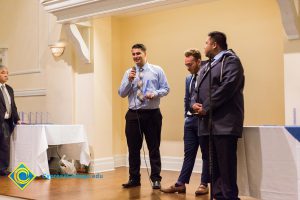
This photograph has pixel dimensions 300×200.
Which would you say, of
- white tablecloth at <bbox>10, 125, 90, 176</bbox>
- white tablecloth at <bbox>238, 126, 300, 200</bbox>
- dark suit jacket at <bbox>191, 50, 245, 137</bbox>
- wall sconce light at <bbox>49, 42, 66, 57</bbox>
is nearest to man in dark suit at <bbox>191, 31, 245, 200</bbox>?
dark suit jacket at <bbox>191, 50, 245, 137</bbox>

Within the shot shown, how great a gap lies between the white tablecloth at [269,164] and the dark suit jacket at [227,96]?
18cm

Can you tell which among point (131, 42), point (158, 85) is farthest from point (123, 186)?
point (131, 42)

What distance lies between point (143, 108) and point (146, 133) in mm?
239

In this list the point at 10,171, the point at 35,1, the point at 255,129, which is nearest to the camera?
the point at 255,129

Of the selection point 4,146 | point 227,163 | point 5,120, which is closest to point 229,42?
point 227,163

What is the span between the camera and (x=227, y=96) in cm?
290

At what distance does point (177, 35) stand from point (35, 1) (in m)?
2.08

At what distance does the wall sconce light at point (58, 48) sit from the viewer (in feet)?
17.9

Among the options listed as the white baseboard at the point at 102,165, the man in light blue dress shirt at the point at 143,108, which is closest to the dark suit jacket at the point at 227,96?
the man in light blue dress shirt at the point at 143,108

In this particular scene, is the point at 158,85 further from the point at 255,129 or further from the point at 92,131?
the point at 92,131

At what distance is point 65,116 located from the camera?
5473mm

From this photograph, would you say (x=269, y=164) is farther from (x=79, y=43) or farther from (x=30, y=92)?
(x=30, y=92)

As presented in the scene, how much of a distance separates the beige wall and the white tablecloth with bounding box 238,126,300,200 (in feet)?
5.80

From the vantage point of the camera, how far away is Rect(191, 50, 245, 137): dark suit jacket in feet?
9.51
